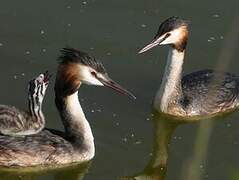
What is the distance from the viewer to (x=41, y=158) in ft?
26.0

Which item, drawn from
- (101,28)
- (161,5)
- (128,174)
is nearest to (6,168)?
(128,174)

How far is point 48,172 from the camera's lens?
8.00 metres

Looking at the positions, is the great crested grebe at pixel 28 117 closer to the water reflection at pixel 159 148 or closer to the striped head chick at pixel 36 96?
the striped head chick at pixel 36 96

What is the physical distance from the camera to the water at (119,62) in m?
8.27

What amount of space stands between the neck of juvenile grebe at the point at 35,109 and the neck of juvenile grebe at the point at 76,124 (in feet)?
0.61

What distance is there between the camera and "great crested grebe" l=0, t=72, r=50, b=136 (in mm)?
7727

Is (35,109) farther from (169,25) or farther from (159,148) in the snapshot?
(169,25)

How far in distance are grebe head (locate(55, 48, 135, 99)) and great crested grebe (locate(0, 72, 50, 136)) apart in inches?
9.0

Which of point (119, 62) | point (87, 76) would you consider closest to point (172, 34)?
point (119, 62)

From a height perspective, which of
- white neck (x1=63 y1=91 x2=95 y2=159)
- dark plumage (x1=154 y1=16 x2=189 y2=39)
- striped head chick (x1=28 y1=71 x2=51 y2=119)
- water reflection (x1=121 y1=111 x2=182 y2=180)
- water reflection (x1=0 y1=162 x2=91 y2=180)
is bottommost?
water reflection (x1=0 y1=162 x2=91 y2=180)

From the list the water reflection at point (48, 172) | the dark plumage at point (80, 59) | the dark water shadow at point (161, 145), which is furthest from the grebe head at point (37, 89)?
the dark water shadow at point (161, 145)

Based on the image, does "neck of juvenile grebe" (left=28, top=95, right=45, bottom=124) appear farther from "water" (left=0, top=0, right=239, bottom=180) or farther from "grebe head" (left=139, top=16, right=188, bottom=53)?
"grebe head" (left=139, top=16, right=188, bottom=53)

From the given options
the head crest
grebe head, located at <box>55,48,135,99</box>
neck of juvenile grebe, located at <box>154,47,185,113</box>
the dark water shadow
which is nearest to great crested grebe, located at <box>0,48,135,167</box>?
grebe head, located at <box>55,48,135,99</box>

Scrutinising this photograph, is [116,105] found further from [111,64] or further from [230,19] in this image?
[230,19]
